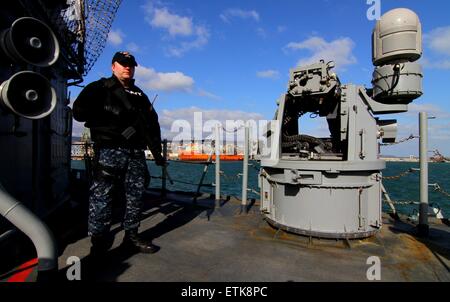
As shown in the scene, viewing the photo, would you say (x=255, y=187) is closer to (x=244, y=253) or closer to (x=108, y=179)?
(x=244, y=253)

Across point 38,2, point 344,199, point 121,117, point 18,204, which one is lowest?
point 344,199

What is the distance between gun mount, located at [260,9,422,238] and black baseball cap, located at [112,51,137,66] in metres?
2.37

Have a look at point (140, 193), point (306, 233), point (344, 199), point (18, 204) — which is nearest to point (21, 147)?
point (140, 193)

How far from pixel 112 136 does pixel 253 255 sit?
6.72 ft

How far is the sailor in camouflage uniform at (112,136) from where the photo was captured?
2976 mm

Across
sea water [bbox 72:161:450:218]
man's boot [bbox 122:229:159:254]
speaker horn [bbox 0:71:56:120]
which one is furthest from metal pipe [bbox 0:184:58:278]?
sea water [bbox 72:161:450:218]

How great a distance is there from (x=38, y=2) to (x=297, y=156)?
4.06 m

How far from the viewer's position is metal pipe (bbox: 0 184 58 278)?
1.83m

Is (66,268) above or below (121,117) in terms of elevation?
below

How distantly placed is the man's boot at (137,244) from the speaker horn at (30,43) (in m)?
2.06

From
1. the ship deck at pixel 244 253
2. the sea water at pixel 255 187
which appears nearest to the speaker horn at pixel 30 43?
the ship deck at pixel 244 253

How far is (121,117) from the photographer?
3.09 meters

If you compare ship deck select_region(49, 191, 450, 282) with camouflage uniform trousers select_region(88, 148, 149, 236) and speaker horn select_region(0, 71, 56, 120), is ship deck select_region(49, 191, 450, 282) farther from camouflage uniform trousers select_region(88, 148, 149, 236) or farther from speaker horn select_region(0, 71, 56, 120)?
speaker horn select_region(0, 71, 56, 120)
